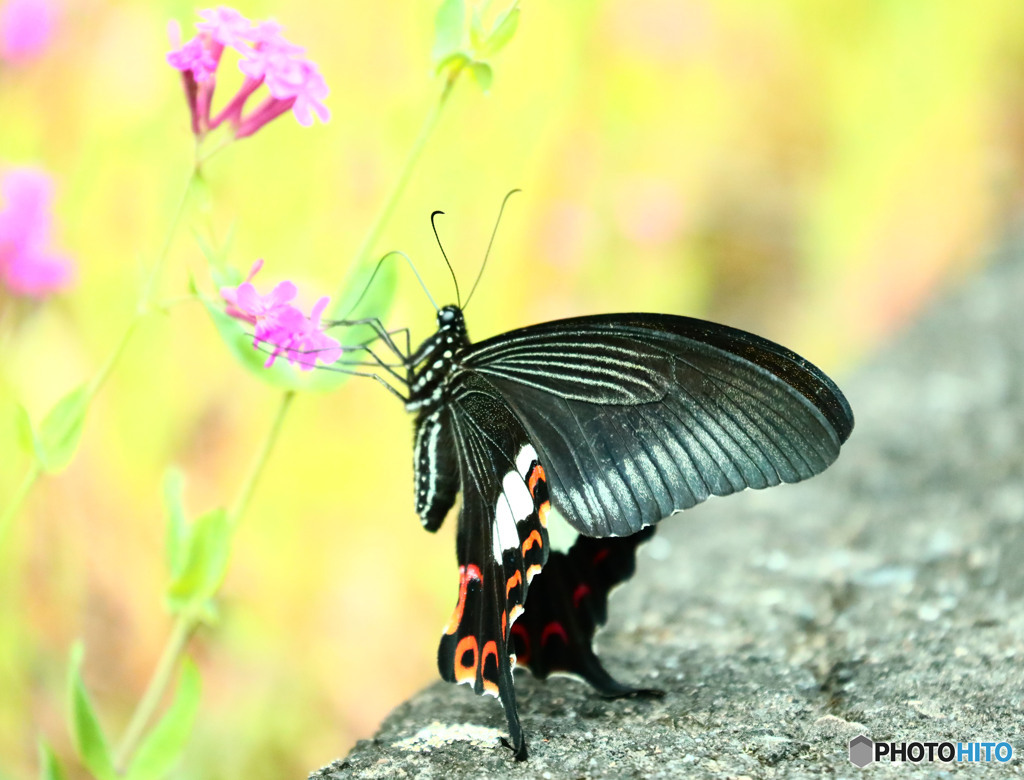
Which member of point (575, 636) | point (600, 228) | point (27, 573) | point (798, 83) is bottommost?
point (575, 636)

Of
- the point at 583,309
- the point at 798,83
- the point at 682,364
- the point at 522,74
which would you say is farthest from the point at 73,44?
the point at 798,83

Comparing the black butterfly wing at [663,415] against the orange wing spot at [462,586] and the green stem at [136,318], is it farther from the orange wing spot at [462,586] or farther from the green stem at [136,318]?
the green stem at [136,318]

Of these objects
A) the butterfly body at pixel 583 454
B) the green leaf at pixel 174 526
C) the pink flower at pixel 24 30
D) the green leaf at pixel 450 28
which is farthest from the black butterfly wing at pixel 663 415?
the pink flower at pixel 24 30

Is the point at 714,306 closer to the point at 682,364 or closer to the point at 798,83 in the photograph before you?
the point at 798,83

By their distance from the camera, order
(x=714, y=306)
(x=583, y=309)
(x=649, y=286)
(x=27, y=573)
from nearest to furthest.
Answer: (x=27, y=573), (x=583, y=309), (x=649, y=286), (x=714, y=306)

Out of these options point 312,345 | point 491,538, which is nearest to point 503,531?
point 491,538

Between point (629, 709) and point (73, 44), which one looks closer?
point (629, 709)

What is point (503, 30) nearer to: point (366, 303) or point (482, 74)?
point (482, 74)

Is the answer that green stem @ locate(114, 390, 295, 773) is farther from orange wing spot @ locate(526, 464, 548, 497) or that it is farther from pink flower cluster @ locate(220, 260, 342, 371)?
orange wing spot @ locate(526, 464, 548, 497)
